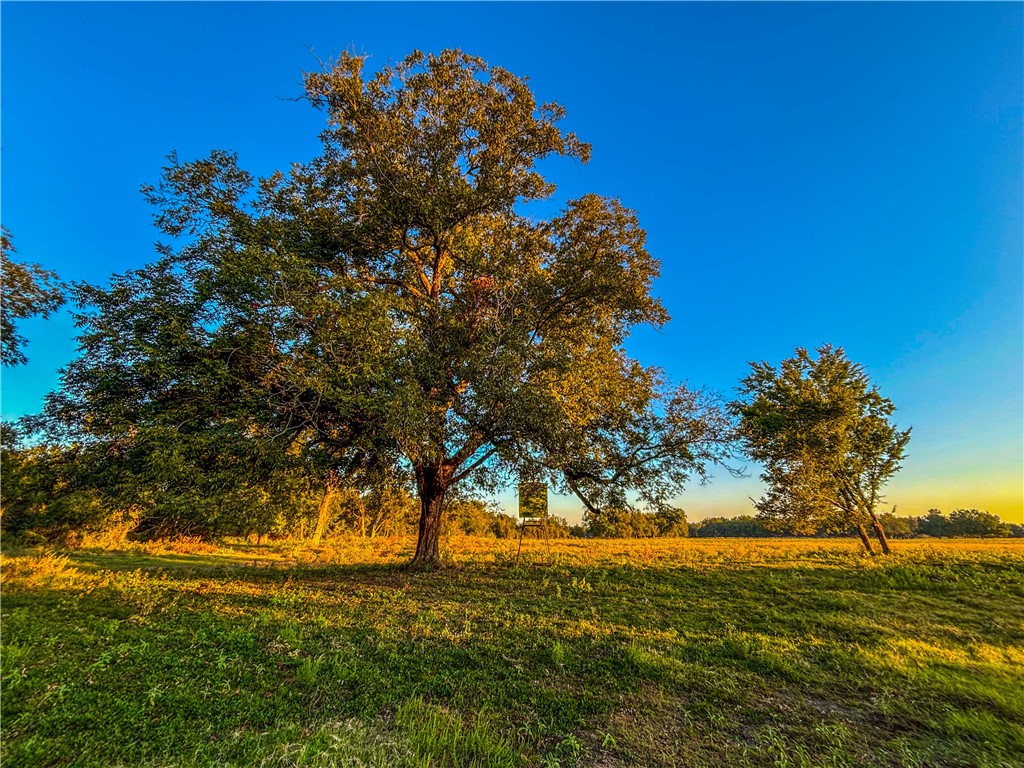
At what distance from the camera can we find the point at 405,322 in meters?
12.9

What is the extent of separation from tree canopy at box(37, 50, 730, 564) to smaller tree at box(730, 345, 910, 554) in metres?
10.7

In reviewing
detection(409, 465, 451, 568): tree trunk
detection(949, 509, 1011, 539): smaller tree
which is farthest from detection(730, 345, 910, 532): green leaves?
detection(949, 509, 1011, 539): smaller tree

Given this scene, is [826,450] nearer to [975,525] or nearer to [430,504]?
[430,504]

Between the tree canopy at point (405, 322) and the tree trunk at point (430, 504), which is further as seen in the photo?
the tree trunk at point (430, 504)

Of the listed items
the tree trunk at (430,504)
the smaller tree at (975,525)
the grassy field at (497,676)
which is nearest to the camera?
the grassy field at (497,676)

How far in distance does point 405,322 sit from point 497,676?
397 inches

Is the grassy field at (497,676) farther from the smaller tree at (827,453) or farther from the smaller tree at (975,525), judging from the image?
the smaller tree at (975,525)

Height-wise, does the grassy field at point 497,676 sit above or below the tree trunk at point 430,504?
below

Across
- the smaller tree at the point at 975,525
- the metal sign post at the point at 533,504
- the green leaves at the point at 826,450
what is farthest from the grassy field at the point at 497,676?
the smaller tree at the point at 975,525

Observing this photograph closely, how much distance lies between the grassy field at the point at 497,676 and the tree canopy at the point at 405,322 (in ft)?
12.7

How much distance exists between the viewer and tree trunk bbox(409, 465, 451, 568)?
608 inches

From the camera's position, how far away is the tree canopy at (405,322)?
9.67 metres

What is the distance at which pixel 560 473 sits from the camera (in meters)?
14.2

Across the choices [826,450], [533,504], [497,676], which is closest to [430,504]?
[533,504]
